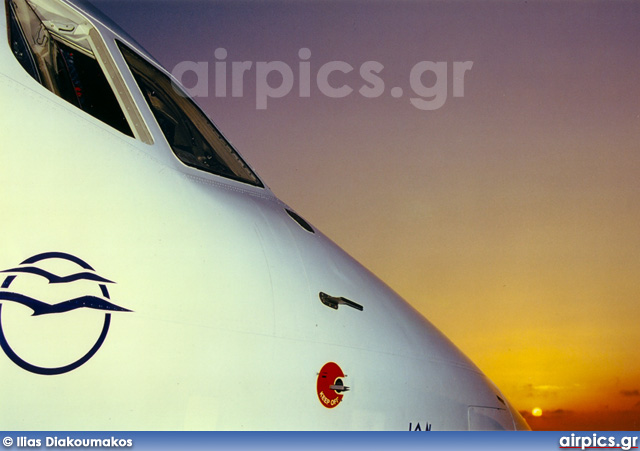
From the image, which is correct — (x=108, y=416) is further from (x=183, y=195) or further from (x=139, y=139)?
(x=139, y=139)

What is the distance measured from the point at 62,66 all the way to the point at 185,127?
39.6 inches

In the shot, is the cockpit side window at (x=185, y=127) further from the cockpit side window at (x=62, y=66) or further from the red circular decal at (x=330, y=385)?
the red circular decal at (x=330, y=385)

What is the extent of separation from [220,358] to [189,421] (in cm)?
38

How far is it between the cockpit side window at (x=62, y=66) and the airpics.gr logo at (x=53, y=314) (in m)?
1.06

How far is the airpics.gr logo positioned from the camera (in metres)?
3.22

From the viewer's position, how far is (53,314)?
11.0 feet

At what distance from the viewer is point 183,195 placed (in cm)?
423

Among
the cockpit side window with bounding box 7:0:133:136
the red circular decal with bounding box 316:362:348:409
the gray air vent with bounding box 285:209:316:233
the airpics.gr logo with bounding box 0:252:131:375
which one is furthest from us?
the gray air vent with bounding box 285:209:316:233

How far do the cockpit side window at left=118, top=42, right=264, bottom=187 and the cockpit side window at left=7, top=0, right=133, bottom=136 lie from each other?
0.34m

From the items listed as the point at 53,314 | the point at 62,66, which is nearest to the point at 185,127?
the point at 62,66

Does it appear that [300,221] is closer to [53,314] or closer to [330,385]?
[330,385]

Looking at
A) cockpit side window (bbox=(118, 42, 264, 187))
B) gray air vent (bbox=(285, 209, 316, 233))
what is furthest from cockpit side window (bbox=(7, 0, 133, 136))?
gray air vent (bbox=(285, 209, 316, 233))

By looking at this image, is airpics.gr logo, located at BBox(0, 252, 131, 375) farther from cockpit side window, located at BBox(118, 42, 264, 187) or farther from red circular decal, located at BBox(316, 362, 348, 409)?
red circular decal, located at BBox(316, 362, 348, 409)

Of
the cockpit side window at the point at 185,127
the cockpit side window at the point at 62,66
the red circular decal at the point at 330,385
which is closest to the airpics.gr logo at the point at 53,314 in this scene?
the cockpit side window at the point at 62,66
